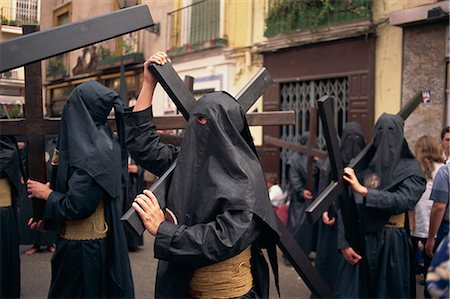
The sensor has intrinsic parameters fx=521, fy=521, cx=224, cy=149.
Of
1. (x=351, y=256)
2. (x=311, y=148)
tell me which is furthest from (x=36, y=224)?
(x=311, y=148)

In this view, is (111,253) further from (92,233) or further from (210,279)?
(210,279)

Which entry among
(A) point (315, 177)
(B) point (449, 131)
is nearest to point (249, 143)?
(B) point (449, 131)

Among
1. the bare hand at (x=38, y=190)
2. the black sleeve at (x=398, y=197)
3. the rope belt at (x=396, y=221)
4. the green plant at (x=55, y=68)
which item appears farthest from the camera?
the rope belt at (x=396, y=221)

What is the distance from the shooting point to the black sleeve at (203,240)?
85.4 inches

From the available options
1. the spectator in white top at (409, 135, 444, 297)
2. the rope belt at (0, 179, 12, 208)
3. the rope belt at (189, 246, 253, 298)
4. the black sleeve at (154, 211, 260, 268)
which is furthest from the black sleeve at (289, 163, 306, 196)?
the black sleeve at (154, 211, 260, 268)

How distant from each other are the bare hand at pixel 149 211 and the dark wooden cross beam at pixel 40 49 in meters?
0.69

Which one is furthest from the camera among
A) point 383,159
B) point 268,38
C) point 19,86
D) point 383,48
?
point 268,38

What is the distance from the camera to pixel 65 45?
6.86 ft

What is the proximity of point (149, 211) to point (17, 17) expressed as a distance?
139 cm

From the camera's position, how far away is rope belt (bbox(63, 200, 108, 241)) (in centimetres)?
354

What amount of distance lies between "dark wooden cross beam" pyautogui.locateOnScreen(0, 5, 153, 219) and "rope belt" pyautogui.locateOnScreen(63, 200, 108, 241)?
0.49 m

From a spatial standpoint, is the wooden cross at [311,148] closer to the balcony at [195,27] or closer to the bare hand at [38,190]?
the balcony at [195,27]

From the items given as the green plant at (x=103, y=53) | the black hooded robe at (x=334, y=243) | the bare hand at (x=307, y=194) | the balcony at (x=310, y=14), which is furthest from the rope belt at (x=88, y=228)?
the balcony at (x=310, y=14)

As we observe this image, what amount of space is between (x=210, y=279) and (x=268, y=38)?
24.9 feet
